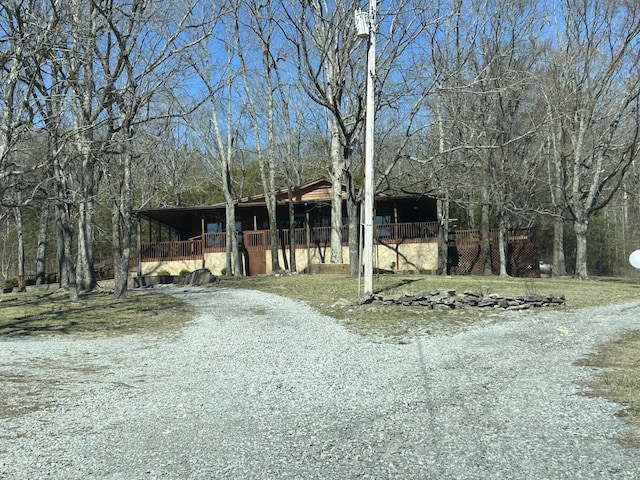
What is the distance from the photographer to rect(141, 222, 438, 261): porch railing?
29.7m

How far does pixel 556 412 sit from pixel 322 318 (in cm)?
755

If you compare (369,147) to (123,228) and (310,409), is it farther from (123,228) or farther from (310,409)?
(310,409)

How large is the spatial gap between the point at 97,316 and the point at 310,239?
58.7 feet

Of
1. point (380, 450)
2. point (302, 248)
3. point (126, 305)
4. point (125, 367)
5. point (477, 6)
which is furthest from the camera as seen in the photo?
point (302, 248)

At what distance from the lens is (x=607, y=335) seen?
397 inches

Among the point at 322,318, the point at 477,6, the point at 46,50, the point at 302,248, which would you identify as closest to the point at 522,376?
the point at 322,318

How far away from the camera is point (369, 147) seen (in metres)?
14.0

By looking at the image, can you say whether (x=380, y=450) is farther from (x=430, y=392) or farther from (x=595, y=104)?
(x=595, y=104)

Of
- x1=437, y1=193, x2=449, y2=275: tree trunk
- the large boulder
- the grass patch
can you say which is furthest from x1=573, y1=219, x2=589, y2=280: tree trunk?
the grass patch

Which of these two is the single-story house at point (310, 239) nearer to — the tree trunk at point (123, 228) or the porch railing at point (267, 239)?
the porch railing at point (267, 239)

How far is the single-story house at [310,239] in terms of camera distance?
2945cm

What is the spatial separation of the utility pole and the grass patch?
434 centimetres

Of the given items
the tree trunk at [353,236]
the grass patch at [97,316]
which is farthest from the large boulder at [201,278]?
the tree trunk at [353,236]

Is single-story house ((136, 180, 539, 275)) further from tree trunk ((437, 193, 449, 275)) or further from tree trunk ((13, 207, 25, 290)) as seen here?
tree trunk ((13, 207, 25, 290))
